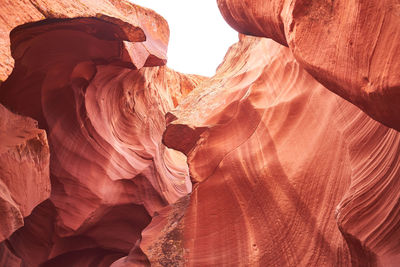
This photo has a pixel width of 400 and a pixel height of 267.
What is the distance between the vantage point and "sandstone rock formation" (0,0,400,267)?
130 inches

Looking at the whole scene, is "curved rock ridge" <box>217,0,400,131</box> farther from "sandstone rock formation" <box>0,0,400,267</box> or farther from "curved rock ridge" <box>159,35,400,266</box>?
"curved rock ridge" <box>159,35,400,266</box>

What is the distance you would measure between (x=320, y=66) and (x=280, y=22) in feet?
3.66

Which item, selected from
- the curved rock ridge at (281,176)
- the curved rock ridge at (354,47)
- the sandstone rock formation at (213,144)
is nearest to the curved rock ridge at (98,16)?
the sandstone rock formation at (213,144)

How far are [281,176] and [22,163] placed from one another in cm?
350

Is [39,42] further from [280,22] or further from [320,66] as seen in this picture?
[320,66]

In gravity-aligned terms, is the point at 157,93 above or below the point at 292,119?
below

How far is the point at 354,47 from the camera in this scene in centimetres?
260

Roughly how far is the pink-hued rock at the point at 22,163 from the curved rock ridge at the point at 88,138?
117 cm

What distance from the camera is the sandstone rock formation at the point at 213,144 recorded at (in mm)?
3312

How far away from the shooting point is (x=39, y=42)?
6.54 m

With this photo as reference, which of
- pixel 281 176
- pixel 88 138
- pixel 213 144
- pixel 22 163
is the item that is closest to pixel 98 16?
pixel 22 163

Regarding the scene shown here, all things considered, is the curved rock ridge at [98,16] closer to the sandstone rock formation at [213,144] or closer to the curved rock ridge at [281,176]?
the sandstone rock formation at [213,144]

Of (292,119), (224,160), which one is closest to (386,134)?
(292,119)

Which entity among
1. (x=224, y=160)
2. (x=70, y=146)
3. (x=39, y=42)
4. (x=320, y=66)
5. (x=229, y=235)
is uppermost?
(x=320, y=66)
